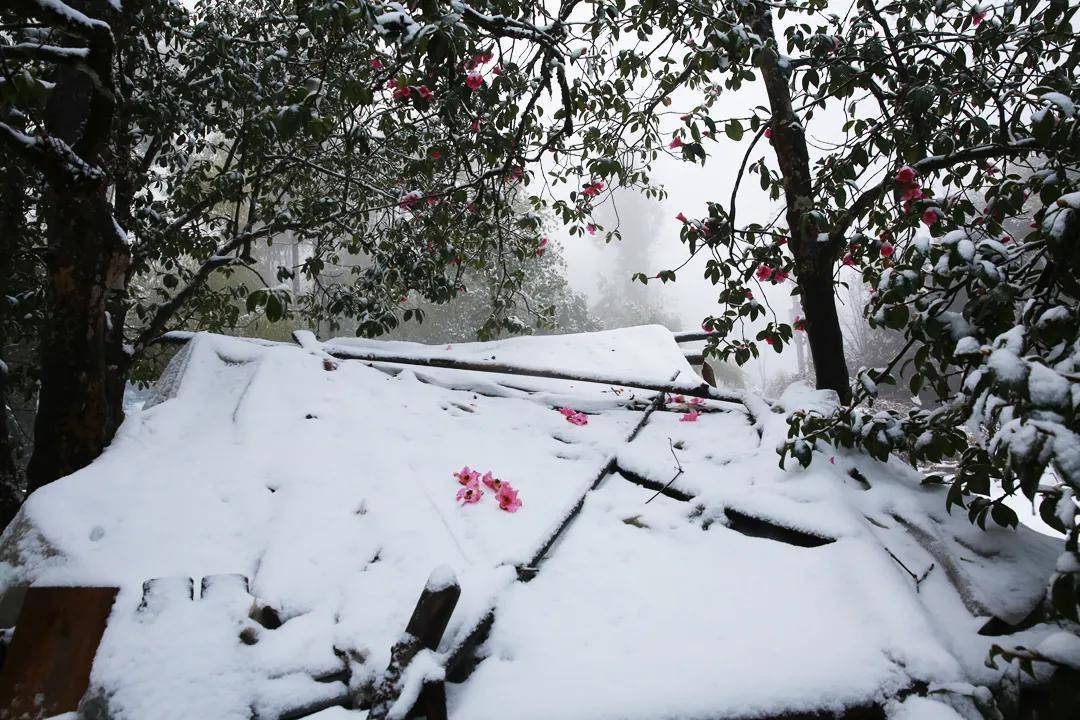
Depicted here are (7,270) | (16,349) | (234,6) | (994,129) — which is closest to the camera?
(994,129)

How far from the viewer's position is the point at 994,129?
2523mm

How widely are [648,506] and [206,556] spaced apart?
1.63 metres

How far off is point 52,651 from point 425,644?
36.1 inches

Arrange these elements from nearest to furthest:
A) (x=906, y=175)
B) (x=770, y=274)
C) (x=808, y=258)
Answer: (x=906, y=175), (x=770, y=274), (x=808, y=258)

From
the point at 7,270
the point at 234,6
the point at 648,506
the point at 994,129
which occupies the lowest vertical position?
the point at 648,506

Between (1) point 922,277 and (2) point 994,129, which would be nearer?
(1) point 922,277

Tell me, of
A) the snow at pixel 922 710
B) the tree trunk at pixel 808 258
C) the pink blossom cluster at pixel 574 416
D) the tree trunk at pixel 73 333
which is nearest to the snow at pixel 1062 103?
the tree trunk at pixel 808 258

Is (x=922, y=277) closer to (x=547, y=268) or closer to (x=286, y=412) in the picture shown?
(x=286, y=412)

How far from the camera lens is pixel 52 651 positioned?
1368 millimetres

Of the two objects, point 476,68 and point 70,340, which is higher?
point 476,68

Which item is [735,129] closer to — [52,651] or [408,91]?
[408,91]

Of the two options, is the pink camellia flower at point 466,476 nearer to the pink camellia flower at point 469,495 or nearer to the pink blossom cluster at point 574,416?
the pink camellia flower at point 469,495

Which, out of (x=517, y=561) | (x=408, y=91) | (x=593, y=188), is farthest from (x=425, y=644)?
(x=593, y=188)

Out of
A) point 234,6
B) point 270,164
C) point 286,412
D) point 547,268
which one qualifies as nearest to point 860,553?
Result: point 286,412
